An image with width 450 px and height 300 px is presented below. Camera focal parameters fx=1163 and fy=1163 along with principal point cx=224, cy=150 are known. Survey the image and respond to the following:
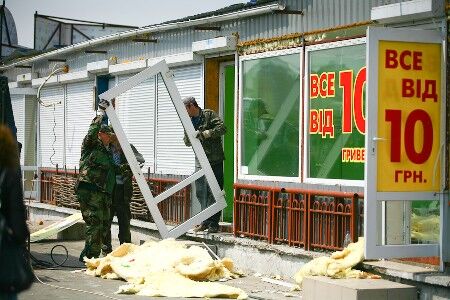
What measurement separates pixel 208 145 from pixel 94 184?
6.08 ft

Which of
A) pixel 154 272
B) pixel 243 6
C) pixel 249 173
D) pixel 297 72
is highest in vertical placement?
pixel 243 6

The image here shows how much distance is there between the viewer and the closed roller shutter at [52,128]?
Result: 25703 mm

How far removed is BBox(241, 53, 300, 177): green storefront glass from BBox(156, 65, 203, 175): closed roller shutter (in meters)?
1.50

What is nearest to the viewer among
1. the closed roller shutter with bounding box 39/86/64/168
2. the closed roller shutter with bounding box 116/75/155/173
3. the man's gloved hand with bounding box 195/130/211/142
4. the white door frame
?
the white door frame

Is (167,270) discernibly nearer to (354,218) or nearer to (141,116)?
(354,218)

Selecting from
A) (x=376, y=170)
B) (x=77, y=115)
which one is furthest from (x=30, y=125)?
(x=376, y=170)

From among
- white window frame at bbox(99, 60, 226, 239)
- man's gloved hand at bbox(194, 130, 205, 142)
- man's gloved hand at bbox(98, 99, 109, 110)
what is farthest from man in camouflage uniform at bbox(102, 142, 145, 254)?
man's gloved hand at bbox(194, 130, 205, 142)

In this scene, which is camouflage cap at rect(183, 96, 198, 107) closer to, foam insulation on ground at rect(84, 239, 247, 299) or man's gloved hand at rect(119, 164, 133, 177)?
man's gloved hand at rect(119, 164, 133, 177)

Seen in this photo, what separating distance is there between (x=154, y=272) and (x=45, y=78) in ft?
42.1

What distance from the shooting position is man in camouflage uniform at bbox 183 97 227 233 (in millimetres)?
16703

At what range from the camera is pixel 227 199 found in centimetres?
1808

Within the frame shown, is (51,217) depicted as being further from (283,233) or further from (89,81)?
(283,233)

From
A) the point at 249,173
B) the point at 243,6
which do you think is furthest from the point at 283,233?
the point at 243,6

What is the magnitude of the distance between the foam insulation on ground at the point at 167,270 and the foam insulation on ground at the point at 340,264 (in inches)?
37.3
